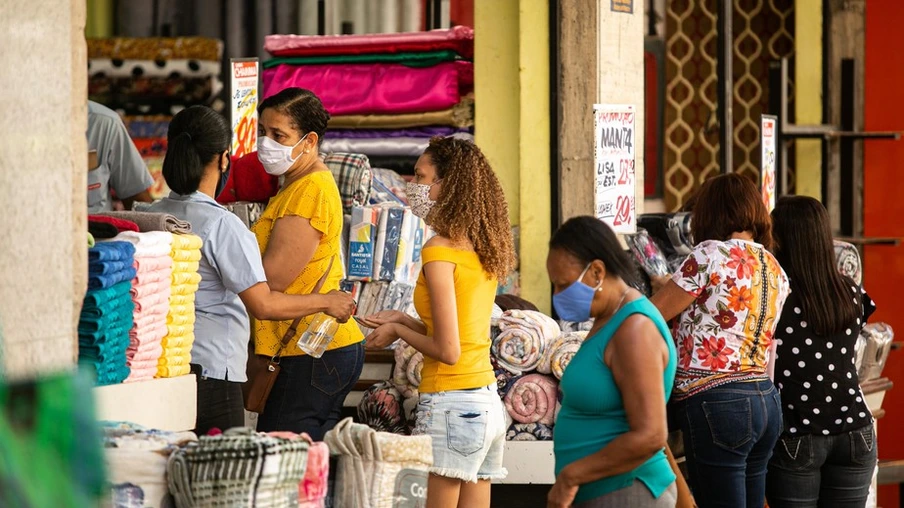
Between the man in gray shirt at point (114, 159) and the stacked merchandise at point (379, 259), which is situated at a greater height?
the man in gray shirt at point (114, 159)

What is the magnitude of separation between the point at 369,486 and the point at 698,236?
205 cm

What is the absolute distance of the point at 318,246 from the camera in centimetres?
391

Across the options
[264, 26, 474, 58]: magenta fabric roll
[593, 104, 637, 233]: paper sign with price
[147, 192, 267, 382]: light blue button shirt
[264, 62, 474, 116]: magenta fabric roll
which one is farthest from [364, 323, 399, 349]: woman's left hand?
[264, 26, 474, 58]: magenta fabric roll

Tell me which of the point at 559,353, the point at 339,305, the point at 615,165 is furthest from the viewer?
the point at 615,165

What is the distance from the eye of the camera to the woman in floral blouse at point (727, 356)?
4125mm

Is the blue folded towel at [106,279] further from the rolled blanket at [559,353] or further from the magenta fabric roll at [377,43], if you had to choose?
the magenta fabric roll at [377,43]

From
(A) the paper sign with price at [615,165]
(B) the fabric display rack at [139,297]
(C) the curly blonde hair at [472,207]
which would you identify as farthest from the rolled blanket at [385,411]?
(B) the fabric display rack at [139,297]

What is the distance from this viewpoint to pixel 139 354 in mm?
3107

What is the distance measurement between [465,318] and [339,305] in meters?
0.41

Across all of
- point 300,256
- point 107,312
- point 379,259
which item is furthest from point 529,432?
point 107,312

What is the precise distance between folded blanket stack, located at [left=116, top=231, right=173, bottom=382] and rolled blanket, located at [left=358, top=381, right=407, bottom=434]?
74.3 inches

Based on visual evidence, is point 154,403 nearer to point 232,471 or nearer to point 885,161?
point 232,471

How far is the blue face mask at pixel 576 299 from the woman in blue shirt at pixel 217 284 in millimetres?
869

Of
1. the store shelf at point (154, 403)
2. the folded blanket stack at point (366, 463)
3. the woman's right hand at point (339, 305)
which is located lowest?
the folded blanket stack at point (366, 463)
